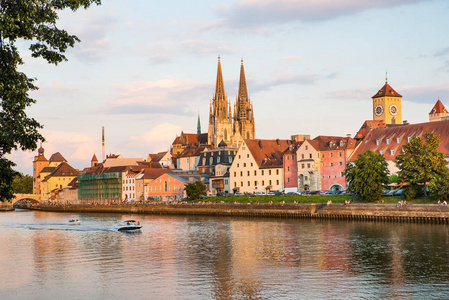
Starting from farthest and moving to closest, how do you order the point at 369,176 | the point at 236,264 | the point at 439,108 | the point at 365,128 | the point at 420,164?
the point at 439,108 → the point at 365,128 → the point at 369,176 → the point at 420,164 → the point at 236,264

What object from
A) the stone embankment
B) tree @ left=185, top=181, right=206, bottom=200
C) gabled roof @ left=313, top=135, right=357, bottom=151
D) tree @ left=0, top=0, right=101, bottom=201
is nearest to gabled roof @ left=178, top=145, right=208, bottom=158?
the stone embankment

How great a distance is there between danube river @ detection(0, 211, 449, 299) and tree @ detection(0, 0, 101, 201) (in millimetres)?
12484

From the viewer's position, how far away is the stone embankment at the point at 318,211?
7184 centimetres

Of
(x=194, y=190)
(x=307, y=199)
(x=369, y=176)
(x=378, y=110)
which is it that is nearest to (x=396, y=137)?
(x=307, y=199)

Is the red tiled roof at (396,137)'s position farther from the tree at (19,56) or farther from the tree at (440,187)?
the tree at (19,56)

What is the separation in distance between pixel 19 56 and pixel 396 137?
282ft

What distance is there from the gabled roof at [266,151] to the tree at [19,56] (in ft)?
315

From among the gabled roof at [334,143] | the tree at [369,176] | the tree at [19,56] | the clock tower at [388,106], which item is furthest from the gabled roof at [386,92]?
the tree at [19,56]

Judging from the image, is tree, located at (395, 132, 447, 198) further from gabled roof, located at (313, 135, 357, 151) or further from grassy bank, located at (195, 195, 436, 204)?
gabled roof, located at (313, 135, 357, 151)

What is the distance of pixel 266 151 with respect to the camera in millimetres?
126562

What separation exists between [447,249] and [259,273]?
18226 mm

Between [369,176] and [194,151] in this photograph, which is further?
[194,151]

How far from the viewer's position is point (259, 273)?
39250 millimetres

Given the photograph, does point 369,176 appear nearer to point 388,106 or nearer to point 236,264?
point 236,264
